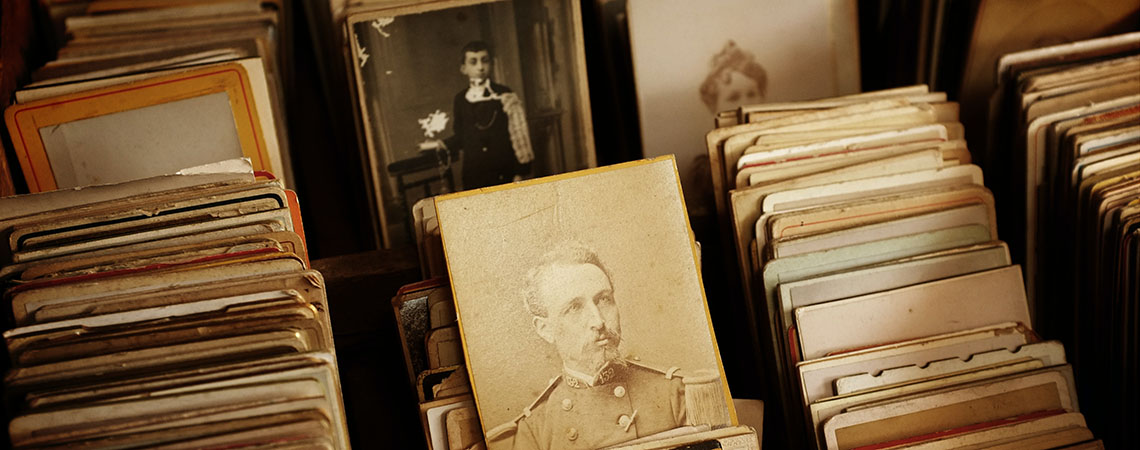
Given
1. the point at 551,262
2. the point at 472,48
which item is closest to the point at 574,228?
A: the point at 551,262

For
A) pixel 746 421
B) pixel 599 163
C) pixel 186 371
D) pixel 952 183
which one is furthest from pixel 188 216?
pixel 952 183

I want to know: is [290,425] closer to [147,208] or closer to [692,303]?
[147,208]

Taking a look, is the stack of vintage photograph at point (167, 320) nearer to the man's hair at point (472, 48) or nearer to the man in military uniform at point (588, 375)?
the man in military uniform at point (588, 375)

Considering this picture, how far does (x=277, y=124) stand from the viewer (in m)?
1.98

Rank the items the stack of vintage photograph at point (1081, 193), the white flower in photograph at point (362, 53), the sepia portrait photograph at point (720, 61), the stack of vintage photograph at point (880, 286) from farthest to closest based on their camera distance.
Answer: the sepia portrait photograph at point (720, 61) < the white flower in photograph at point (362, 53) < the stack of vintage photograph at point (1081, 193) < the stack of vintage photograph at point (880, 286)

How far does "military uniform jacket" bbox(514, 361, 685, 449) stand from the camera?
56.4 inches

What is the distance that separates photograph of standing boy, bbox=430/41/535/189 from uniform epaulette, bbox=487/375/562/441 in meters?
0.74

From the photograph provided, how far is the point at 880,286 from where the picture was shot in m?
1.63

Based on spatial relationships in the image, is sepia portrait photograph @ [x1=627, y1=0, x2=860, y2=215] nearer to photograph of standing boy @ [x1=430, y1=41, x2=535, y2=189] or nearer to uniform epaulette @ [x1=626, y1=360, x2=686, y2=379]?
photograph of standing boy @ [x1=430, y1=41, x2=535, y2=189]

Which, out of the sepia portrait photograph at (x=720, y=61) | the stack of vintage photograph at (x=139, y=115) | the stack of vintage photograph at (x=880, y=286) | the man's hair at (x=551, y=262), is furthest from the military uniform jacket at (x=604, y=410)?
the stack of vintage photograph at (x=139, y=115)

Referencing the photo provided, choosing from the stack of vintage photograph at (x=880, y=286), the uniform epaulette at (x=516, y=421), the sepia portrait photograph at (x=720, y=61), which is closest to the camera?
the uniform epaulette at (x=516, y=421)

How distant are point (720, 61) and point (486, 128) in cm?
57

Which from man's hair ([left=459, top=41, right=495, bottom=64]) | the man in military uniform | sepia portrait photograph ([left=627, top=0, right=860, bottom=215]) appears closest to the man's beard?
the man in military uniform

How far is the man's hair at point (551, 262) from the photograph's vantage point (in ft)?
4.76
